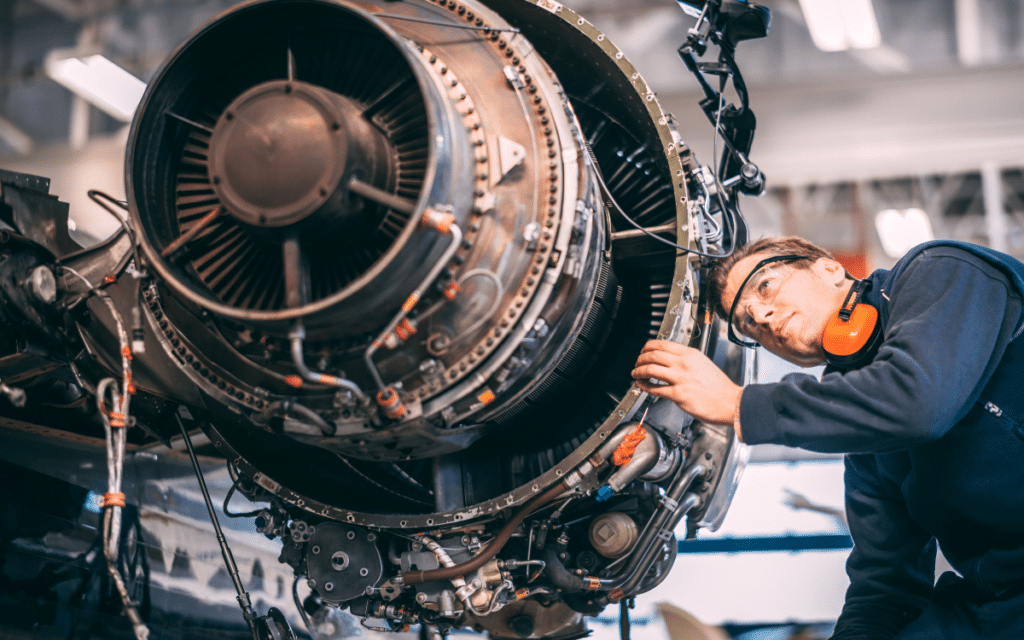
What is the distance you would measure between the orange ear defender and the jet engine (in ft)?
1.34

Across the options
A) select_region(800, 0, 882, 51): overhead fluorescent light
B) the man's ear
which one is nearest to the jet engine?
the man's ear

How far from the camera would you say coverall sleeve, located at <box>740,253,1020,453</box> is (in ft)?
6.21

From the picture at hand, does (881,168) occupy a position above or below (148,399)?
above

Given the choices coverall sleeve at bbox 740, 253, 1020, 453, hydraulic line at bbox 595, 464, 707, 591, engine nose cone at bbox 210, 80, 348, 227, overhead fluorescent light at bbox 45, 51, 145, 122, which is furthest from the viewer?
overhead fluorescent light at bbox 45, 51, 145, 122

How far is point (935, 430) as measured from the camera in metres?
1.93

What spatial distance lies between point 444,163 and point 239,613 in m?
2.11

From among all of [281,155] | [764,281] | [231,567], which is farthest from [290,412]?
[764,281]

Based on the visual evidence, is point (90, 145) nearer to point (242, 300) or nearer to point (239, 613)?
point (239, 613)

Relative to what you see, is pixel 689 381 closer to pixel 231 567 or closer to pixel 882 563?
pixel 882 563

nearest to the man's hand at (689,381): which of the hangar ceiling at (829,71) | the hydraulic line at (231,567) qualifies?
the hydraulic line at (231,567)

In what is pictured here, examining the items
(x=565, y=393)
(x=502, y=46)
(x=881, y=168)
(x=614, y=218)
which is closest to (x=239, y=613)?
(x=565, y=393)

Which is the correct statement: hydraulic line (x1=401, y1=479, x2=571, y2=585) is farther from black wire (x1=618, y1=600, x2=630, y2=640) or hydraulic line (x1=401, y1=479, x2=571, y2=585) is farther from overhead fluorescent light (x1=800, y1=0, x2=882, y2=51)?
overhead fluorescent light (x1=800, y1=0, x2=882, y2=51)

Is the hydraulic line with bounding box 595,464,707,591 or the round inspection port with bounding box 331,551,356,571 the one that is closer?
the round inspection port with bounding box 331,551,356,571

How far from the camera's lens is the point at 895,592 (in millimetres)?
2662
